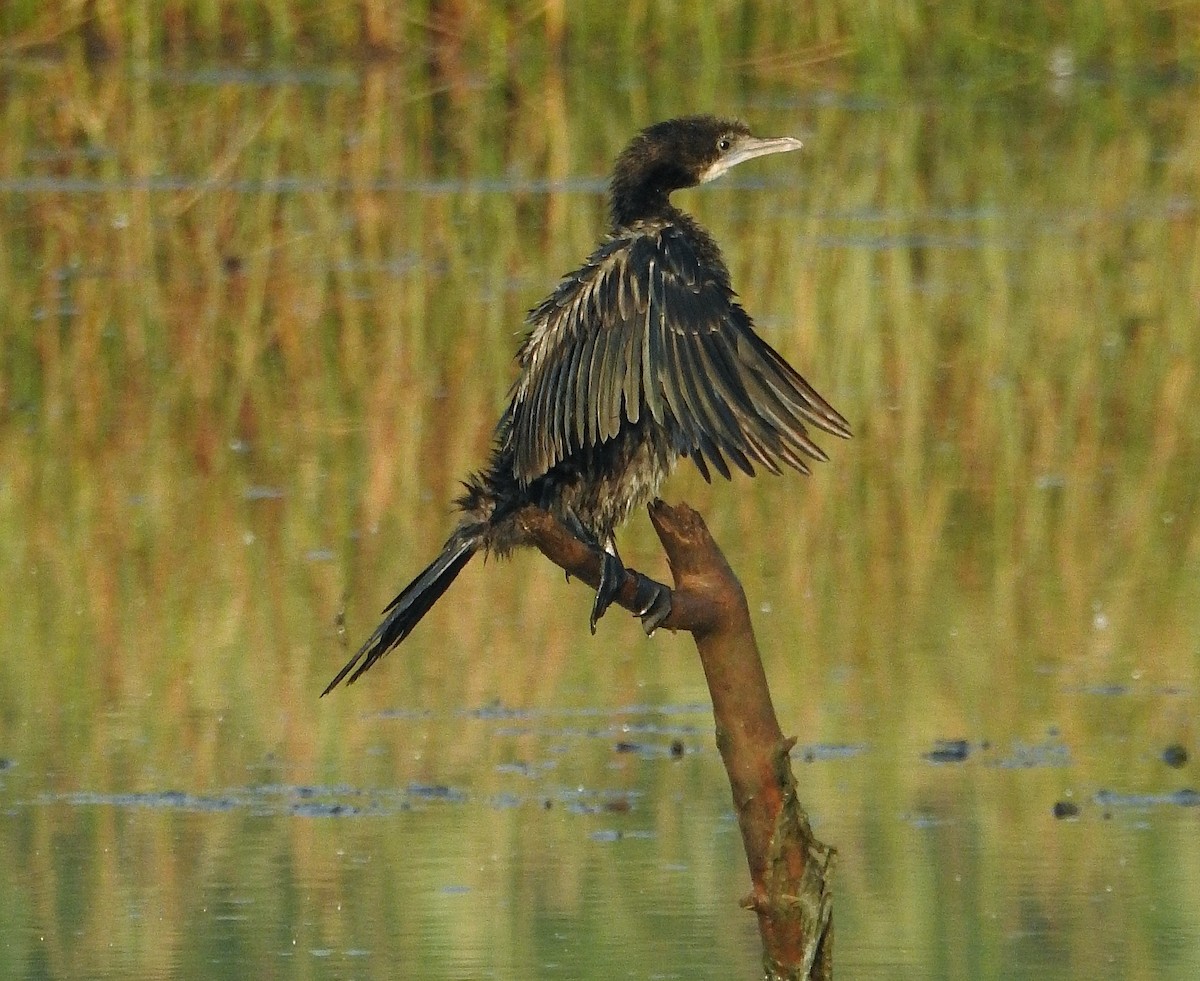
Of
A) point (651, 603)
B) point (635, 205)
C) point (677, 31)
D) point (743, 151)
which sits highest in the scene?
point (677, 31)

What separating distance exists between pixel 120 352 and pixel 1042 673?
4960 mm

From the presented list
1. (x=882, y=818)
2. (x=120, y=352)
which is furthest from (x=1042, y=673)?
(x=120, y=352)

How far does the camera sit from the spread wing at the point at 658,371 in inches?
159

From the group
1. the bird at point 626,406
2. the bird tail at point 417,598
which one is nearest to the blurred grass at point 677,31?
the bird at point 626,406

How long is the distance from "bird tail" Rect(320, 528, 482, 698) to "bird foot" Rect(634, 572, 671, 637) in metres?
0.36

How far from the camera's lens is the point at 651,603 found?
4.11 m

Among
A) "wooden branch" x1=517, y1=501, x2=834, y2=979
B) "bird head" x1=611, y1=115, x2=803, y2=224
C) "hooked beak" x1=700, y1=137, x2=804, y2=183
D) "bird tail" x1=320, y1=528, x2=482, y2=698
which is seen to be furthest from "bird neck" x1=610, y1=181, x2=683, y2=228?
"wooden branch" x1=517, y1=501, x2=834, y2=979

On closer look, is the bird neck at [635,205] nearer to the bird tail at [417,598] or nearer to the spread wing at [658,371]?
the spread wing at [658,371]

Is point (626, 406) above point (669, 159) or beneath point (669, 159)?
beneath

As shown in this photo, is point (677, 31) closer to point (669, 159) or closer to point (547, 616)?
point (547, 616)

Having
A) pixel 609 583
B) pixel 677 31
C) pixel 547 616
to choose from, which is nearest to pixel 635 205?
pixel 609 583

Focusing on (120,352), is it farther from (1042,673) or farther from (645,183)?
(645,183)

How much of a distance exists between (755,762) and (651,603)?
0.29 metres

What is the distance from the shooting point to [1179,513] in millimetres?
7719
